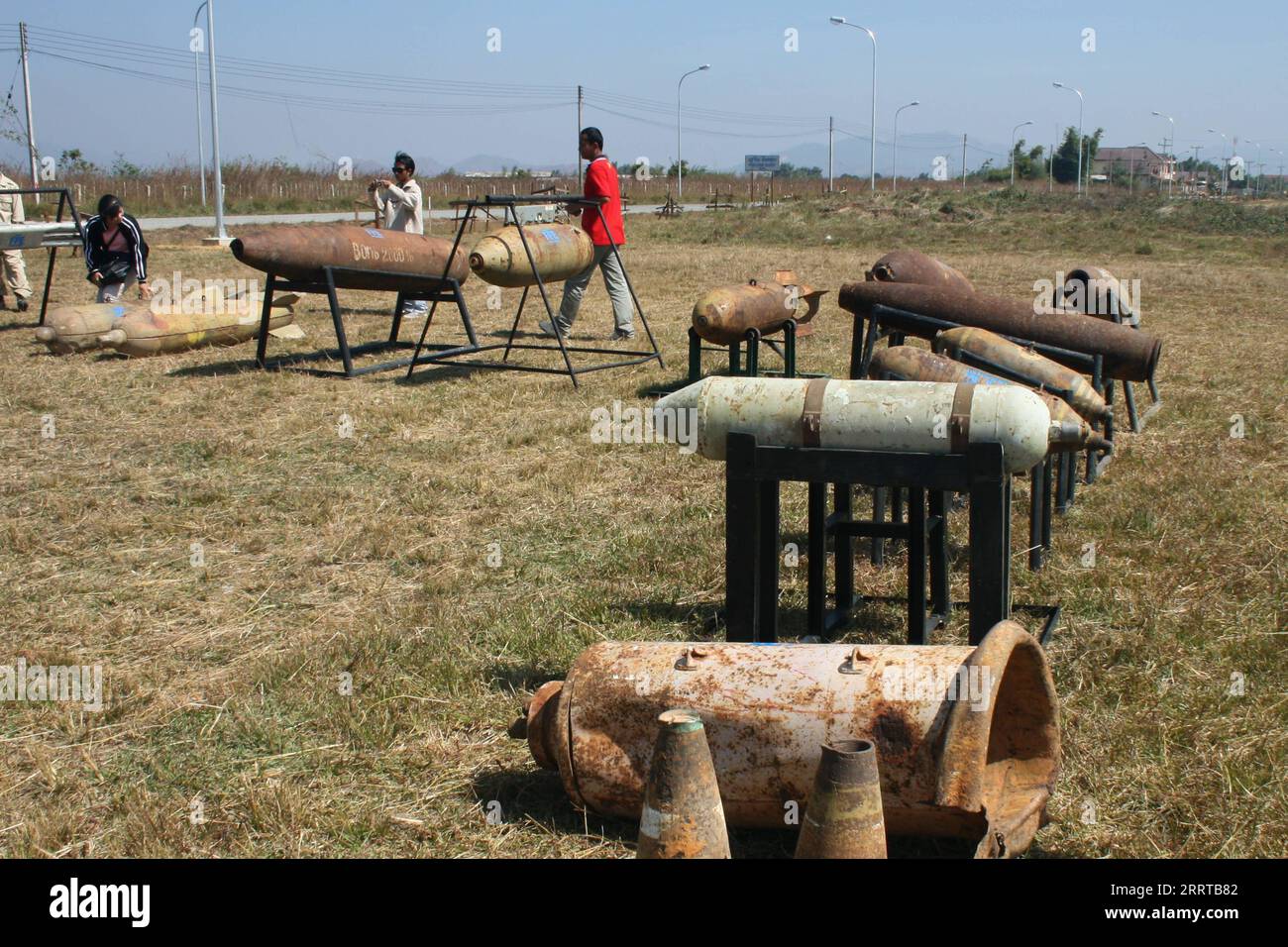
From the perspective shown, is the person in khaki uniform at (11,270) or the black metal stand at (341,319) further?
the person in khaki uniform at (11,270)

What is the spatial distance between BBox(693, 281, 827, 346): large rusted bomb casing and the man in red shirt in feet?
6.72

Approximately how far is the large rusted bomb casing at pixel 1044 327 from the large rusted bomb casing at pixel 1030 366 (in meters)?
0.36

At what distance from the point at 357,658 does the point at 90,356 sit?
8311 millimetres

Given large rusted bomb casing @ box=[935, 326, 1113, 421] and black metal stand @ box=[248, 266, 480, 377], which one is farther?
black metal stand @ box=[248, 266, 480, 377]

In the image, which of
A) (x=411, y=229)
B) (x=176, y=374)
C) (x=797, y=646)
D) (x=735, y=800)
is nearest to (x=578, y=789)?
(x=735, y=800)

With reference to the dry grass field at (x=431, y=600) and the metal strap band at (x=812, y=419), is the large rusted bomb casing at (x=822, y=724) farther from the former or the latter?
the metal strap band at (x=812, y=419)

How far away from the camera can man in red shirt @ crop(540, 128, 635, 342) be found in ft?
38.1

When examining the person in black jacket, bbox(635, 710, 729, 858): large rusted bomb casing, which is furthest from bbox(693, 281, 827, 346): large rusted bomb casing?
bbox(635, 710, 729, 858): large rusted bomb casing

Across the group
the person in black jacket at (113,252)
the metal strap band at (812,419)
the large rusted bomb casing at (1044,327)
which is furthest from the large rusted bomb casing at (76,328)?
the metal strap band at (812,419)

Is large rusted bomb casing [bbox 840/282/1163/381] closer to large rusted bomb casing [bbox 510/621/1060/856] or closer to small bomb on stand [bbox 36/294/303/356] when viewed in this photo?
large rusted bomb casing [bbox 510/621/1060/856]

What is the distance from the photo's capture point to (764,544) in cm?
436

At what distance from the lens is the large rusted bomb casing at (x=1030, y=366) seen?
214 inches
